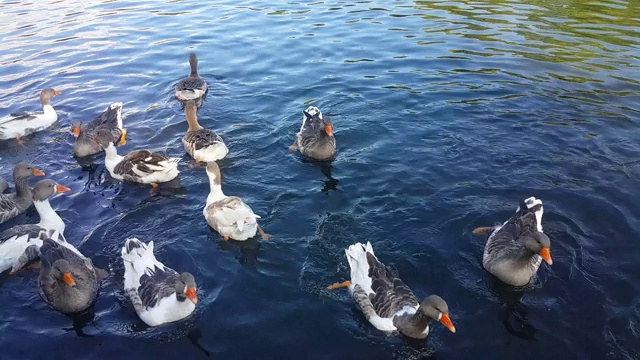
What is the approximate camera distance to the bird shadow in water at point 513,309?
8461mm

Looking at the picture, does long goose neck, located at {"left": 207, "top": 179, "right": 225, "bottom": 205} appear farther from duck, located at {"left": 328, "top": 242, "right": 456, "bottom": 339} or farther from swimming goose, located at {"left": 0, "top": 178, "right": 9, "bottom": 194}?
swimming goose, located at {"left": 0, "top": 178, "right": 9, "bottom": 194}

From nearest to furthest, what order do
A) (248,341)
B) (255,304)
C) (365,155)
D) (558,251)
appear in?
(248,341)
(255,304)
(558,251)
(365,155)

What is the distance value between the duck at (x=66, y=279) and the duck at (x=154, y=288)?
0.62 m

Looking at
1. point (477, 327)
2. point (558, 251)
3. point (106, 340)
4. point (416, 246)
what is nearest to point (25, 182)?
point (106, 340)

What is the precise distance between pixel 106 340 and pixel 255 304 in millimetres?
2514

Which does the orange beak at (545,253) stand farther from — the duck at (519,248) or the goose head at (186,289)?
the goose head at (186,289)

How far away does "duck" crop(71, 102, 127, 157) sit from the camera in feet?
46.5

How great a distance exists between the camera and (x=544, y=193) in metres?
11.8

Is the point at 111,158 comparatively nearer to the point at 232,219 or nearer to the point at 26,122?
the point at 26,122

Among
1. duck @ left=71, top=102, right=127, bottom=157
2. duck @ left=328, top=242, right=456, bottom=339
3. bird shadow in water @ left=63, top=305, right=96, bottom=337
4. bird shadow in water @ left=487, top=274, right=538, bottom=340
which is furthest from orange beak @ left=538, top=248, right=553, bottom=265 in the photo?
duck @ left=71, top=102, right=127, bottom=157

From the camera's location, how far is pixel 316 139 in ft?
43.4

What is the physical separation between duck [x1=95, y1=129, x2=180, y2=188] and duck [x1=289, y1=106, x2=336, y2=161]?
10.8ft

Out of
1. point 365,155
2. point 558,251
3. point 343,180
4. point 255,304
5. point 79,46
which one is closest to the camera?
point 255,304

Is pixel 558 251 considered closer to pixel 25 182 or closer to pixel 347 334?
pixel 347 334
